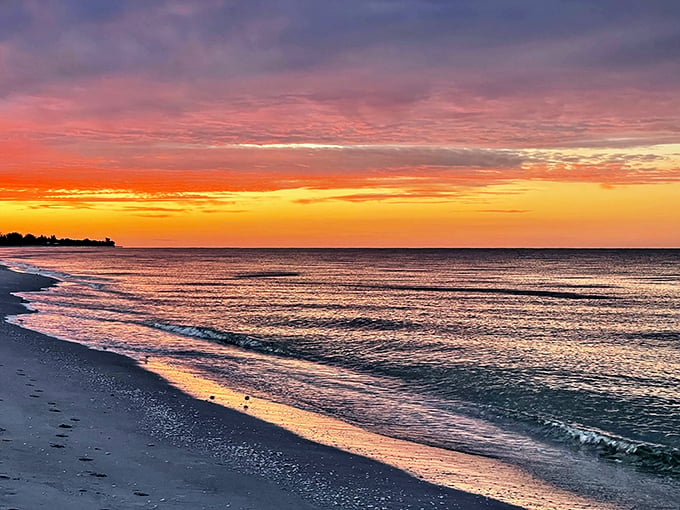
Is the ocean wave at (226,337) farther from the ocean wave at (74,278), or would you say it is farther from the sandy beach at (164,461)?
the ocean wave at (74,278)

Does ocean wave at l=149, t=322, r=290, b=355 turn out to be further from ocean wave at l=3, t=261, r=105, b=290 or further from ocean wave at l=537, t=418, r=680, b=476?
ocean wave at l=3, t=261, r=105, b=290

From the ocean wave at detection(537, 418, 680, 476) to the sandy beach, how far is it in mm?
4849

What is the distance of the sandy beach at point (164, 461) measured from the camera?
8578mm

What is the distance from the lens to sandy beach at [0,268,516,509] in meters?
8.58

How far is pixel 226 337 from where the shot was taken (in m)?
29.7

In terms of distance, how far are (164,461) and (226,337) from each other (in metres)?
19.5

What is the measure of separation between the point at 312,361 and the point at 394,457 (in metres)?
12.3

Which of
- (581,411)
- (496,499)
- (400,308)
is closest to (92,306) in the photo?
(400,308)

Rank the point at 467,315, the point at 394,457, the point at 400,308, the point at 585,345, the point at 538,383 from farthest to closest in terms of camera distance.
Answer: the point at 400,308
the point at 467,315
the point at 585,345
the point at 538,383
the point at 394,457

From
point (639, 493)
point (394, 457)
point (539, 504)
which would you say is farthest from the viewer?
point (394, 457)

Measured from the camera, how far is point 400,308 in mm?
46312

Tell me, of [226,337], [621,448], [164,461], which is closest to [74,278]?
[226,337]

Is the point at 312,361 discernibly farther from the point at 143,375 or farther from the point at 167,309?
the point at 167,309

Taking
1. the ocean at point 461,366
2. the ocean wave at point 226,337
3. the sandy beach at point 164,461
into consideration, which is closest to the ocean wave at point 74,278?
the ocean at point 461,366
